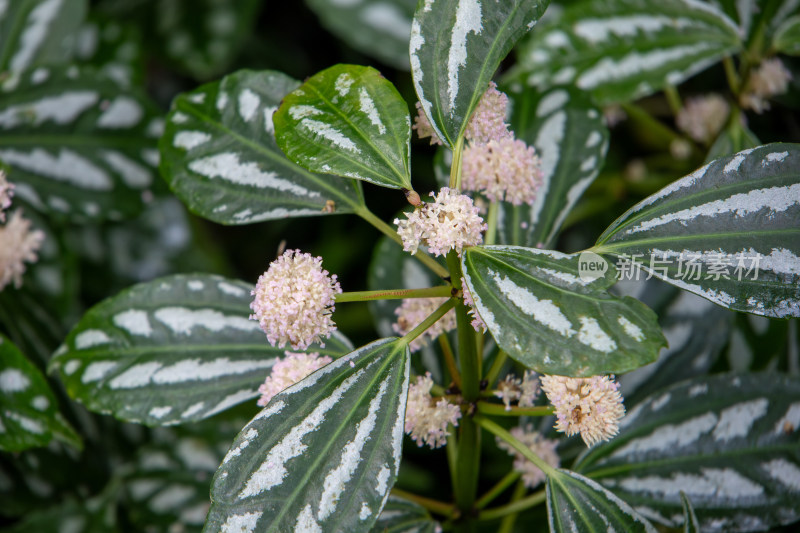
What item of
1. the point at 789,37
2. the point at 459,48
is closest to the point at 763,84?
the point at 789,37

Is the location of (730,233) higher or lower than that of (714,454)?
higher

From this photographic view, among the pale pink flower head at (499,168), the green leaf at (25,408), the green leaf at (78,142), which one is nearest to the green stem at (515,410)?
the pale pink flower head at (499,168)

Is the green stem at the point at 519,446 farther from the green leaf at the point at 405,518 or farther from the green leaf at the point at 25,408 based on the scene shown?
the green leaf at the point at 25,408

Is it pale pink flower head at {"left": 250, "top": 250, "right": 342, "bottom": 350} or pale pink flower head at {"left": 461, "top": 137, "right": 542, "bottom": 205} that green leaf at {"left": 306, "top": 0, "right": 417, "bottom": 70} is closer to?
pale pink flower head at {"left": 461, "top": 137, "right": 542, "bottom": 205}

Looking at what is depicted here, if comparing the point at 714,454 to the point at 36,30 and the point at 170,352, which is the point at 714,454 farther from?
the point at 36,30

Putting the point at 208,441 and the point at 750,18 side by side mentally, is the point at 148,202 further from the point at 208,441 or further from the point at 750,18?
the point at 750,18

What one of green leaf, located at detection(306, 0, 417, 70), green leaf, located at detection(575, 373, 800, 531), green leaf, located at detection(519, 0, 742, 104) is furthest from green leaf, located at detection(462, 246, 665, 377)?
green leaf, located at detection(306, 0, 417, 70)
